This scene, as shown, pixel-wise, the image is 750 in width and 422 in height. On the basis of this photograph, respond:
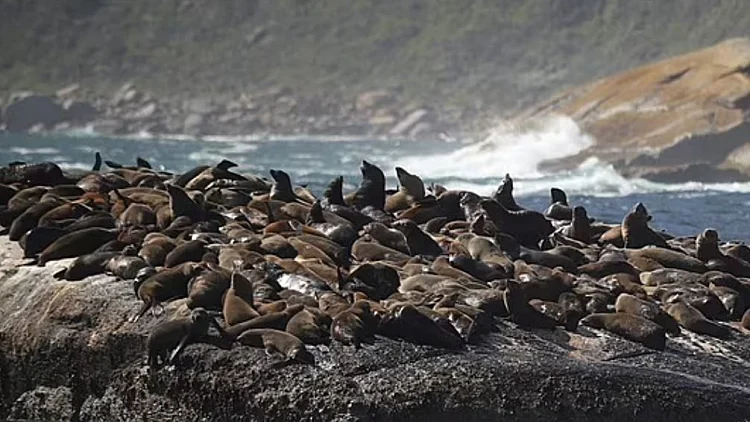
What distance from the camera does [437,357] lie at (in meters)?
9.42

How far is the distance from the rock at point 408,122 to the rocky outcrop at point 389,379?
10534 cm

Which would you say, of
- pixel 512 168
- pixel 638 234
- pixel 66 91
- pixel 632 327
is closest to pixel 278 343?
pixel 632 327

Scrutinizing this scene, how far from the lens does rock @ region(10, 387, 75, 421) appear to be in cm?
1023

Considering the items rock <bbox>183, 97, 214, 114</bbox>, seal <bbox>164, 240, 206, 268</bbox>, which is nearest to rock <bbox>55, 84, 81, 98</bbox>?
rock <bbox>183, 97, 214, 114</bbox>

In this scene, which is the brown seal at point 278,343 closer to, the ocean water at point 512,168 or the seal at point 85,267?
the seal at point 85,267

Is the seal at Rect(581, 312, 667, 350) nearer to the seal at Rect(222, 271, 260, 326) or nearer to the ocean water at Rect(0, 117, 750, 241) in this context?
the seal at Rect(222, 271, 260, 326)

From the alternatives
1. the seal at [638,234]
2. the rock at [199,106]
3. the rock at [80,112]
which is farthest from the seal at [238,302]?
the rock at [80,112]

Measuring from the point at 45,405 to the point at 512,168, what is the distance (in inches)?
1502

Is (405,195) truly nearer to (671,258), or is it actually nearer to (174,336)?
(671,258)

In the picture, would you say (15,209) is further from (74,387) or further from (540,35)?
(540,35)

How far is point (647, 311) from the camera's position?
413 inches

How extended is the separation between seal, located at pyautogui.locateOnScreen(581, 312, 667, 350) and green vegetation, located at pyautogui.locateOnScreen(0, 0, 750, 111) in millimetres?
116669

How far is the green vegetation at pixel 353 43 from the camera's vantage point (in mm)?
137125

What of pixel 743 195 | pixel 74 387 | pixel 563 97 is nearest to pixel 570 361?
pixel 74 387
